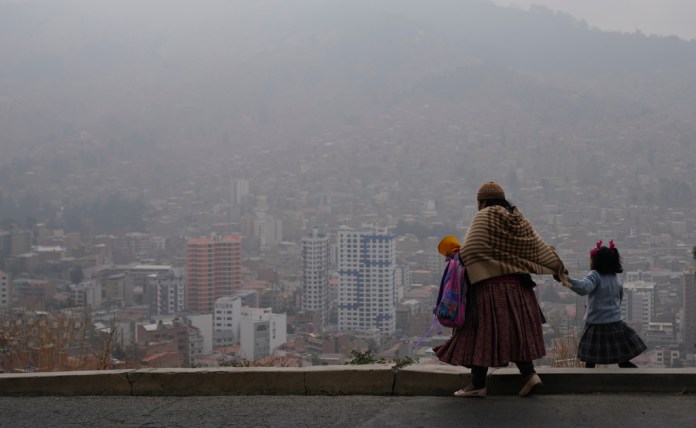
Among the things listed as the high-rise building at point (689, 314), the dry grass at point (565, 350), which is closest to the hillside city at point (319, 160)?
the high-rise building at point (689, 314)

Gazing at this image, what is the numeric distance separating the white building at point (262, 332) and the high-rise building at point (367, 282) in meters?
4.96

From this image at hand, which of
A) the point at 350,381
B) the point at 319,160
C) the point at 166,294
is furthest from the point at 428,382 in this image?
the point at 319,160

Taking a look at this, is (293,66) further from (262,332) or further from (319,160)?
(262,332)

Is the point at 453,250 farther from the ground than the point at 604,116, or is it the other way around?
the point at 604,116

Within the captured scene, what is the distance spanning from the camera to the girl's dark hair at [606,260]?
5.03m

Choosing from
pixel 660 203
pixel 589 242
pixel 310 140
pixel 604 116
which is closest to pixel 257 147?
pixel 310 140

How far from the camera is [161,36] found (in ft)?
384

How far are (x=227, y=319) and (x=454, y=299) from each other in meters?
32.6

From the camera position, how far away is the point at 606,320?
5043 millimetres

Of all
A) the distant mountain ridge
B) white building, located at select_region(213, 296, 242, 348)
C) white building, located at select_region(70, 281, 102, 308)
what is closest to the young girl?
white building, located at select_region(213, 296, 242, 348)

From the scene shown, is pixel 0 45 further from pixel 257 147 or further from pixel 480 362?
pixel 480 362

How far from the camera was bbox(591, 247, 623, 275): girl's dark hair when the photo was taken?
16.5 ft

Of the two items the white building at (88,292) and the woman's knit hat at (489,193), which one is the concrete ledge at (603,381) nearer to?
the woman's knit hat at (489,193)

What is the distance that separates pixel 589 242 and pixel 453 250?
1746 inches
